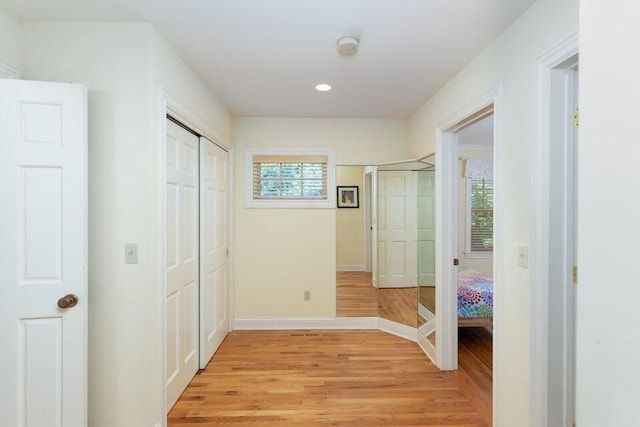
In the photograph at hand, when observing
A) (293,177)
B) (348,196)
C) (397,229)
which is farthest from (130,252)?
(348,196)

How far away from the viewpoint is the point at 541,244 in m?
1.52

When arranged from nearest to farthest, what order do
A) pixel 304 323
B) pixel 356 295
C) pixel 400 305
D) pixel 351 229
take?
pixel 304 323 < pixel 400 305 < pixel 356 295 < pixel 351 229

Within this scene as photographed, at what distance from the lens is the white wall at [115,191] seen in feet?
5.62

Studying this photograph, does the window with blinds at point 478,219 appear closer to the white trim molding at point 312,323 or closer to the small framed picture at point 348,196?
the small framed picture at point 348,196

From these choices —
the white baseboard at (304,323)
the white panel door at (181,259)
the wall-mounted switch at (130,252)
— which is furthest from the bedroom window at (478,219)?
the wall-mounted switch at (130,252)

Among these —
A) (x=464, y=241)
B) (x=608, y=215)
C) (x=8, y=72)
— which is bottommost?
(x=464, y=241)

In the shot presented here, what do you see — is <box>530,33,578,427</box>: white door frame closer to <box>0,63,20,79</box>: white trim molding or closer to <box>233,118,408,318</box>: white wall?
<box>233,118,408,318</box>: white wall

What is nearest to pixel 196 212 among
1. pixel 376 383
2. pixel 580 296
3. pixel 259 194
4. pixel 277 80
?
pixel 259 194

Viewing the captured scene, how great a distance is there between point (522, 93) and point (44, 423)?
3092 millimetres

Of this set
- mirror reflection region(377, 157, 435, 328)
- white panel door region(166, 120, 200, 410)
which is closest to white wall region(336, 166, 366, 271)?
mirror reflection region(377, 157, 435, 328)

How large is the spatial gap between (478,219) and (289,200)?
10.6 feet

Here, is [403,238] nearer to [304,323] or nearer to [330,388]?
[304,323]

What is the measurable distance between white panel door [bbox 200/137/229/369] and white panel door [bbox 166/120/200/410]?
2.5 inches

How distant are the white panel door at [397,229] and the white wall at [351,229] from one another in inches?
60.0
